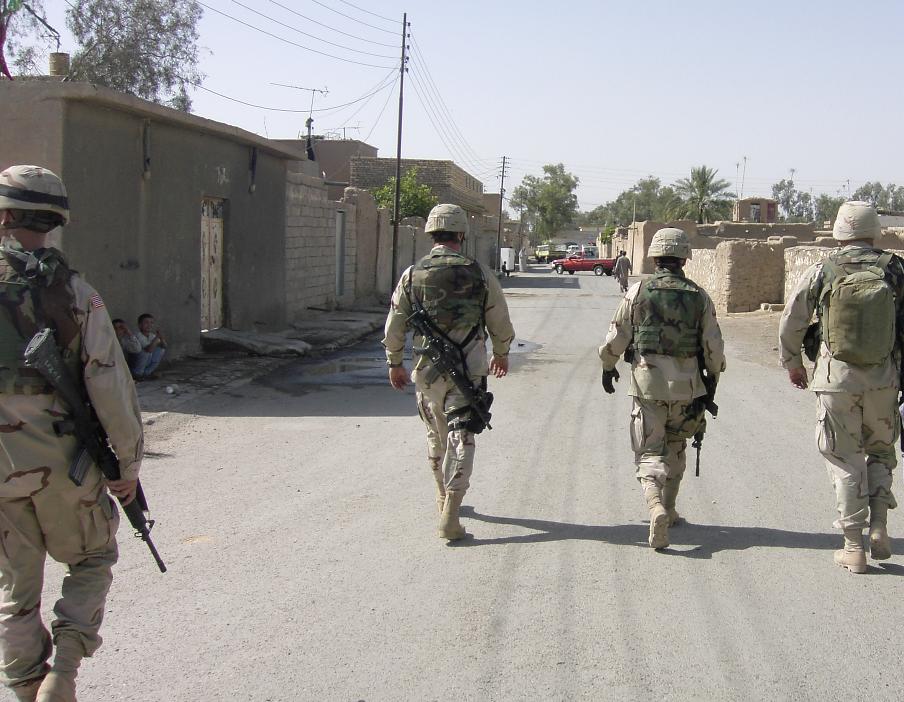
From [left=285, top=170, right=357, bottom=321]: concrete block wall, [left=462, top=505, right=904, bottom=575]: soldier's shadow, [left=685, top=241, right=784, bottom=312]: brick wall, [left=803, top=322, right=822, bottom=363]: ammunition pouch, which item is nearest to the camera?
[left=803, top=322, right=822, bottom=363]: ammunition pouch

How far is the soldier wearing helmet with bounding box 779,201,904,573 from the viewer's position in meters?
4.69

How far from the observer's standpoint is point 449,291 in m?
5.23

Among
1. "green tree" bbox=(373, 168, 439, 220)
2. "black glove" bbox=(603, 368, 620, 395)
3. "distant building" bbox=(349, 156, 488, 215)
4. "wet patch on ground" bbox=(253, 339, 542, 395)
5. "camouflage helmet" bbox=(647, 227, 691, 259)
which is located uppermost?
"distant building" bbox=(349, 156, 488, 215)

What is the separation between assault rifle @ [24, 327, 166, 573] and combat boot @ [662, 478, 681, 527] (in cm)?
316

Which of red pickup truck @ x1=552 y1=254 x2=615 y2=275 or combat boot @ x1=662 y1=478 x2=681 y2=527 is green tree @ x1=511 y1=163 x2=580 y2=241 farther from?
combat boot @ x1=662 y1=478 x2=681 y2=527

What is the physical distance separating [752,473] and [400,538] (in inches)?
114

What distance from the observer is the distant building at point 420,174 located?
46.4m

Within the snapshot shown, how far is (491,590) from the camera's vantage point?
174 inches

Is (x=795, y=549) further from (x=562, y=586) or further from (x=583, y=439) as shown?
(x=583, y=439)

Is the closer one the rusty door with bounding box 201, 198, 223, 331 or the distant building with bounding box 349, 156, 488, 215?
the rusty door with bounding box 201, 198, 223, 331

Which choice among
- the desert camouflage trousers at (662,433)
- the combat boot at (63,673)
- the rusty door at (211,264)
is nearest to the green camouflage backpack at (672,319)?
the desert camouflage trousers at (662,433)

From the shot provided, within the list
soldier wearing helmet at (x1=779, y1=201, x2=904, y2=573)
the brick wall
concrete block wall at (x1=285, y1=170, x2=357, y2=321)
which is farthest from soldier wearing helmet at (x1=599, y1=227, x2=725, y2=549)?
the brick wall

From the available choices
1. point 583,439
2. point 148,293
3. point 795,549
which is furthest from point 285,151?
point 795,549

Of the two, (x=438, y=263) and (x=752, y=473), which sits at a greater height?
(x=438, y=263)
